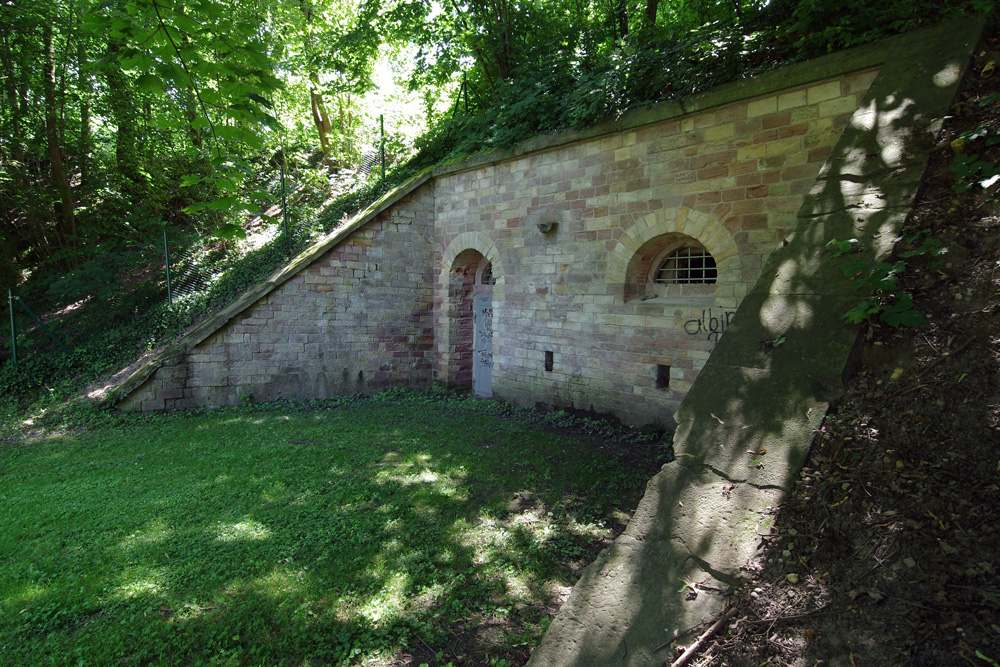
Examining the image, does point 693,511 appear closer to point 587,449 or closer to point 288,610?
point 288,610

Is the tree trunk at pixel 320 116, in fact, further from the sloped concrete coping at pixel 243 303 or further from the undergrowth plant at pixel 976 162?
the undergrowth plant at pixel 976 162

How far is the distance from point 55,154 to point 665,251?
13447 mm

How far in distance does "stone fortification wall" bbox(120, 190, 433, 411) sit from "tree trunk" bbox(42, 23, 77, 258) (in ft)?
21.6

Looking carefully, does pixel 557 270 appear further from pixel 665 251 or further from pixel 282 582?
pixel 282 582

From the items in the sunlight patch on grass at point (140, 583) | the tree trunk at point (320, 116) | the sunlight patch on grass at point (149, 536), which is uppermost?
the tree trunk at point (320, 116)

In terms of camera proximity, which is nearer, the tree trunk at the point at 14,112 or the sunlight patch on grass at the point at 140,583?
the sunlight patch on grass at the point at 140,583

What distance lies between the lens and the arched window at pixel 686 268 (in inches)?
270

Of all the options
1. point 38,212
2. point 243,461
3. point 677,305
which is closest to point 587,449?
point 677,305

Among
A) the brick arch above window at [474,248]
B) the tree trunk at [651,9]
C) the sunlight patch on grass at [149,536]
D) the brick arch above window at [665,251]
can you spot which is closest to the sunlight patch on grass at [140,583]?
the sunlight patch on grass at [149,536]

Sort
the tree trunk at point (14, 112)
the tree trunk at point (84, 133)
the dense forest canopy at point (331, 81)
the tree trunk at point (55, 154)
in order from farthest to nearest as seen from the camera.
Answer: the tree trunk at point (84, 133), the tree trunk at point (55, 154), the tree trunk at point (14, 112), the dense forest canopy at point (331, 81)

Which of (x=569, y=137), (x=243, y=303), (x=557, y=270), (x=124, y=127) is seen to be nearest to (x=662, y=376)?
(x=557, y=270)

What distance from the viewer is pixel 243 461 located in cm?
599

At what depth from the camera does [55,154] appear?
11680 mm

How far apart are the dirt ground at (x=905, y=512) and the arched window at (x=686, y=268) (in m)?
4.28
